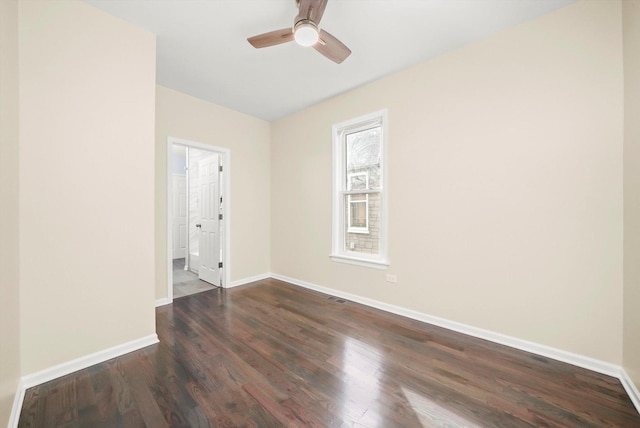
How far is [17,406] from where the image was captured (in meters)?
1.47

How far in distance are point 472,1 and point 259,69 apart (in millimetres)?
2065

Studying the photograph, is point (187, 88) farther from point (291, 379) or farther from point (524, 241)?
point (524, 241)

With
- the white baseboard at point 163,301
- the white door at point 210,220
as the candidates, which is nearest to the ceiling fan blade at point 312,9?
the white door at point 210,220

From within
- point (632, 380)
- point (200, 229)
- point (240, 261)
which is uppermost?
point (200, 229)

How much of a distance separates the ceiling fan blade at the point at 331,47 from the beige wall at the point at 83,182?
154 cm

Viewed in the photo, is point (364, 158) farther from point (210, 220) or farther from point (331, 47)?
point (210, 220)

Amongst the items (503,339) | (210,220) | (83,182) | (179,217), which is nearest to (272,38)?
(83,182)

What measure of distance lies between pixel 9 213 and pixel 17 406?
1.16 m

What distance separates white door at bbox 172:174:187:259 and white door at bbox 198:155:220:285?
2.27 metres

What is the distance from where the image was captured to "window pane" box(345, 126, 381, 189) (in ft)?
10.6

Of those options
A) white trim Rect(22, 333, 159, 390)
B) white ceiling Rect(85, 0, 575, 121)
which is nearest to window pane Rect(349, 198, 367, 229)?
white ceiling Rect(85, 0, 575, 121)

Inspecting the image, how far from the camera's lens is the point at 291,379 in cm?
177

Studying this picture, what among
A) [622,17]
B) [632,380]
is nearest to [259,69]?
[622,17]

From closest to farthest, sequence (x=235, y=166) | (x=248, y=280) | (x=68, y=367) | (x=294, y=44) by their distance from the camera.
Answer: (x=68, y=367) → (x=294, y=44) → (x=235, y=166) → (x=248, y=280)
